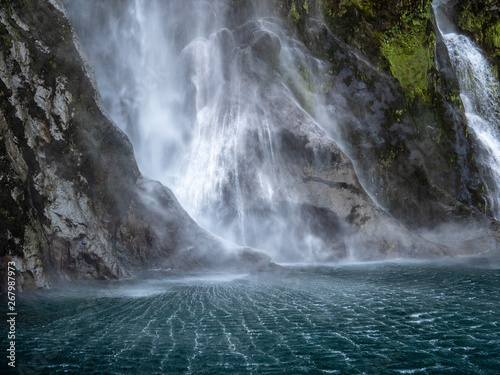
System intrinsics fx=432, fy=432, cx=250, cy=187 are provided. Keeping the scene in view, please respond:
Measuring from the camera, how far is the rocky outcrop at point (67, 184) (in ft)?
45.5

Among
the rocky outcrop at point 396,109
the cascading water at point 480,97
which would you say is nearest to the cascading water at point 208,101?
the rocky outcrop at point 396,109

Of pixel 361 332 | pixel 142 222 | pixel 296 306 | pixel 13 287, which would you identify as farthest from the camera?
pixel 142 222

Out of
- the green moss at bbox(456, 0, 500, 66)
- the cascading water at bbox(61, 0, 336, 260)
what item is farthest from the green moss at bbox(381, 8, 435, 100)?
the green moss at bbox(456, 0, 500, 66)

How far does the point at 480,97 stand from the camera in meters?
37.9

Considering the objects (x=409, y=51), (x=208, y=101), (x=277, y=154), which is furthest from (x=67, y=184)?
(x=409, y=51)

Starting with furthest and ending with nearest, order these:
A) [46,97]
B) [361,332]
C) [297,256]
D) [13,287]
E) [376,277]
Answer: [297,256]
[46,97]
[376,277]
[13,287]
[361,332]

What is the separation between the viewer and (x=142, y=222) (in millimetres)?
19203

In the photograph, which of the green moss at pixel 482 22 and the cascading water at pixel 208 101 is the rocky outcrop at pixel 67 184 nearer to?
the cascading water at pixel 208 101

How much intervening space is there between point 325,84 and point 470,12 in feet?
74.2

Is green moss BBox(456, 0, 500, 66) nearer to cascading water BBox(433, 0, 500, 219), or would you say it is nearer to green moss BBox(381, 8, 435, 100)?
cascading water BBox(433, 0, 500, 219)

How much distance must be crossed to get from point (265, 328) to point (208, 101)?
73.7 feet

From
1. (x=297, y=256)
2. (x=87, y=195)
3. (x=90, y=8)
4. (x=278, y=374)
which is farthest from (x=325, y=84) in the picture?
(x=278, y=374)

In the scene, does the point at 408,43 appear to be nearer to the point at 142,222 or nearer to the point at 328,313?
the point at 142,222

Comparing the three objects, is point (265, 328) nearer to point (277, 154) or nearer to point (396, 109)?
point (277, 154)
